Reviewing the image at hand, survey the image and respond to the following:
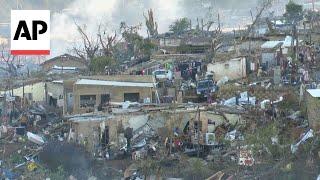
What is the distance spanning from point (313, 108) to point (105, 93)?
19.9 feet

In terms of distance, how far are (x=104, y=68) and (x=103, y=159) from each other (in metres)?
8.86

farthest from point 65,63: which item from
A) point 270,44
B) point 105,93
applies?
point 105,93

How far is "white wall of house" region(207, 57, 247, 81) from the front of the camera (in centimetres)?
1630

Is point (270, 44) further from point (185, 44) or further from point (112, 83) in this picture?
point (112, 83)

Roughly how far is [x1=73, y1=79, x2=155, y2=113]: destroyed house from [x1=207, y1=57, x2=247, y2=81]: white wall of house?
2285 millimetres

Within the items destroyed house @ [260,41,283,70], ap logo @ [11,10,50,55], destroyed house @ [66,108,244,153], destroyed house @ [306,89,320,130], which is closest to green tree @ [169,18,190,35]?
destroyed house @ [260,41,283,70]

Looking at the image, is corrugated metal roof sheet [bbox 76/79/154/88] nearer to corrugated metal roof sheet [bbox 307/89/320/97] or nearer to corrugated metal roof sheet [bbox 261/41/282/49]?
corrugated metal roof sheet [bbox 261/41/282/49]

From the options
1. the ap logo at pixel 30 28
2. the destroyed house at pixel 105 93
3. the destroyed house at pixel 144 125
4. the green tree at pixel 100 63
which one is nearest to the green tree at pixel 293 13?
the green tree at pixel 100 63

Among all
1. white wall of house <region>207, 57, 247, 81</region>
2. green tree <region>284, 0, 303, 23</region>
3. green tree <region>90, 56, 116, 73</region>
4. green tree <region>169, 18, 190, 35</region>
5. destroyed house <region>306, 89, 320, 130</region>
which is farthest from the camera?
green tree <region>169, 18, 190, 35</region>

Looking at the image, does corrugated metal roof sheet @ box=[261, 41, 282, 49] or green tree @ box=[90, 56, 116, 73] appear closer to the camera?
corrugated metal roof sheet @ box=[261, 41, 282, 49]

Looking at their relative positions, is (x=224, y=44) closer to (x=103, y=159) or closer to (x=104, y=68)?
(x=104, y=68)

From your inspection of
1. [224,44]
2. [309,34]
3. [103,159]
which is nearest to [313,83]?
[103,159]

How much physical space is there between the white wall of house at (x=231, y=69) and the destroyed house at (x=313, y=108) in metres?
5.81

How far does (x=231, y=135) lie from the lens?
10789 millimetres
